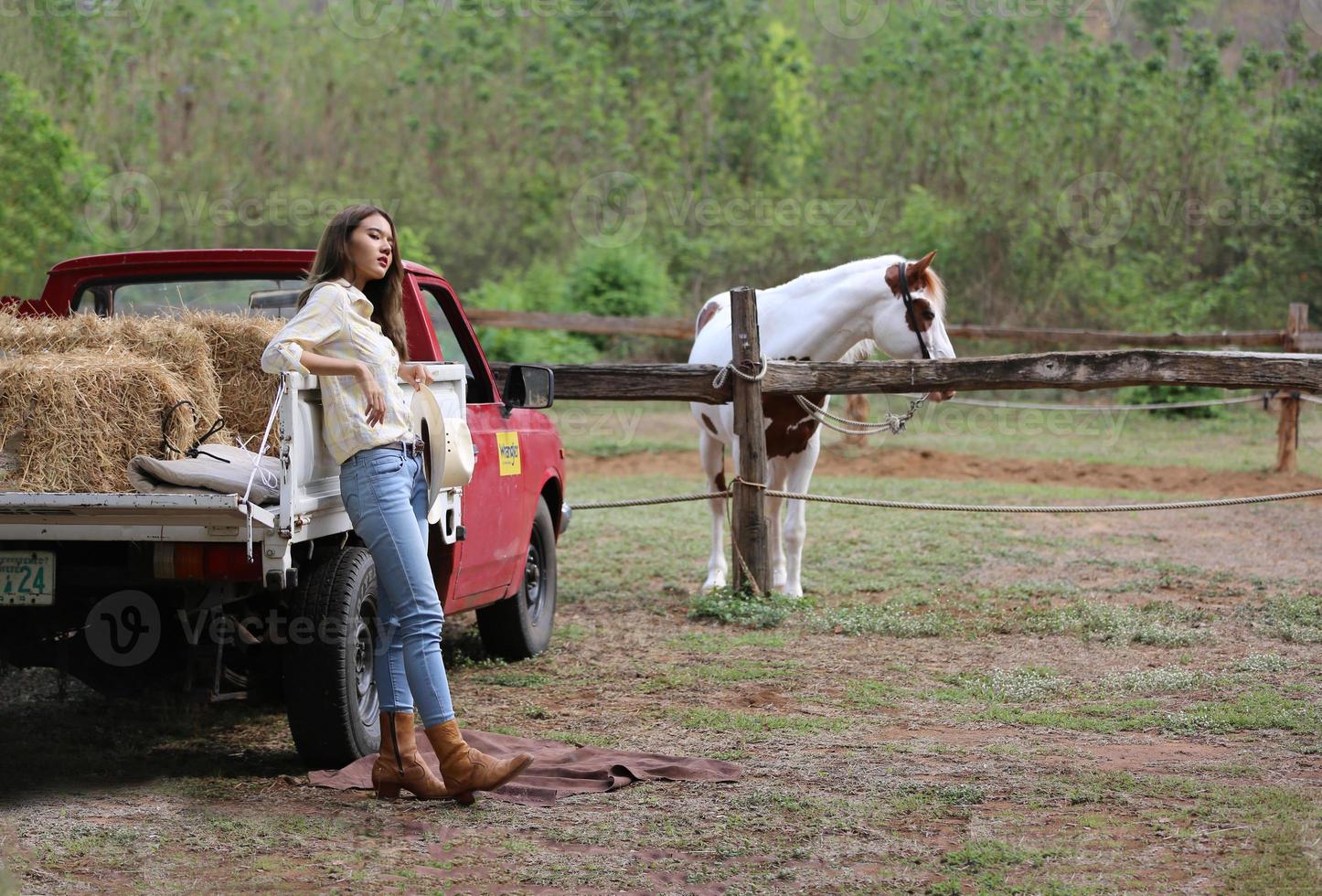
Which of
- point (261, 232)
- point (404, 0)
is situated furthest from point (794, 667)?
point (404, 0)

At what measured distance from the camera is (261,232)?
25812 millimetres

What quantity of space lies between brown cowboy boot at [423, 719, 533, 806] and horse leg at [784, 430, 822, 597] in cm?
402

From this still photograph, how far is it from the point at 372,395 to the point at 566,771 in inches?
58.1

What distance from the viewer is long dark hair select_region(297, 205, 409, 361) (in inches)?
167

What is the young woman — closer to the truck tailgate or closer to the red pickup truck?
the red pickup truck

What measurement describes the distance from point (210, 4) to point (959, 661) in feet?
94.7

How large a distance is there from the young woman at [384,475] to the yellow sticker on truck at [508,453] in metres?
1.55

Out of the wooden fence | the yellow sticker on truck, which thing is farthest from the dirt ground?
the yellow sticker on truck

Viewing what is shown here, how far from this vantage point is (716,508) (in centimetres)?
865

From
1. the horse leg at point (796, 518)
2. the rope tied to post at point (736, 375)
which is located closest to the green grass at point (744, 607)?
the horse leg at point (796, 518)

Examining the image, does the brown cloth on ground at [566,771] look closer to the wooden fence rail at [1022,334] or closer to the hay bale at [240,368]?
the hay bale at [240,368]

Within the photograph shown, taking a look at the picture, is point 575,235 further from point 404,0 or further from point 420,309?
point 420,309

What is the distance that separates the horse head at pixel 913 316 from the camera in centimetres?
777

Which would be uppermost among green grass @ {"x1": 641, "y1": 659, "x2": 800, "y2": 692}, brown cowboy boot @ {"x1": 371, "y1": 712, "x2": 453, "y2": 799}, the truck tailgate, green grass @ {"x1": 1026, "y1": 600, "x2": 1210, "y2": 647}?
the truck tailgate
